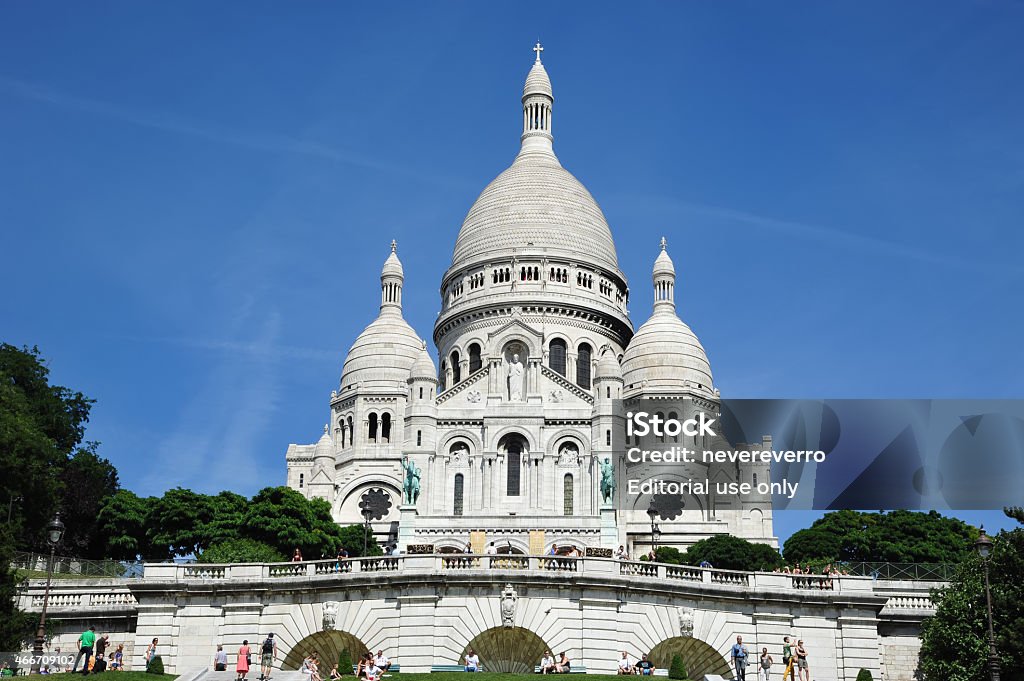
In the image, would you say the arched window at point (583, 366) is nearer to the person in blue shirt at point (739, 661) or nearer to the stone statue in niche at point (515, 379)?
the stone statue in niche at point (515, 379)

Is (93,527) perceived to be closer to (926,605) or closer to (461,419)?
(461,419)

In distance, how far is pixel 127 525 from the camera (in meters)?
69.9

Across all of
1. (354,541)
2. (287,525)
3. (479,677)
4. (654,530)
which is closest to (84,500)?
(287,525)

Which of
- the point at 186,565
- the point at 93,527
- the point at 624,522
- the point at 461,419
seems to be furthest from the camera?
the point at 461,419

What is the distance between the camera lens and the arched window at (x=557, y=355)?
106500mm

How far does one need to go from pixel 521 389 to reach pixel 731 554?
83.9 feet

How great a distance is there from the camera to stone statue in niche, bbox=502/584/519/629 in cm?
4128

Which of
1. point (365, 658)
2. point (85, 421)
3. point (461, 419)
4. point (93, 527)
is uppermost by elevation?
point (461, 419)

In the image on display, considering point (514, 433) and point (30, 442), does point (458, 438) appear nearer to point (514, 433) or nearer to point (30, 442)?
point (514, 433)

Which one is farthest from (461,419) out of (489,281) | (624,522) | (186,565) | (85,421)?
(186,565)

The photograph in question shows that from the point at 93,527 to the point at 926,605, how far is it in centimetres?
4048

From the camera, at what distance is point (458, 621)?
4125cm

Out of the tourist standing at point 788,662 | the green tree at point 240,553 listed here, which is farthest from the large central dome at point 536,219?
the tourist standing at point 788,662

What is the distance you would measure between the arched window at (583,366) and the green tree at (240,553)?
4341 cm
